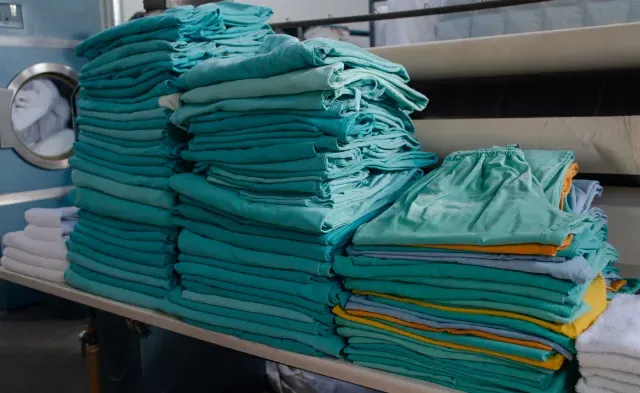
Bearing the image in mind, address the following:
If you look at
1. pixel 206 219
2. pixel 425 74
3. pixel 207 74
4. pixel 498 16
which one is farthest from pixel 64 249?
pixel 498 16

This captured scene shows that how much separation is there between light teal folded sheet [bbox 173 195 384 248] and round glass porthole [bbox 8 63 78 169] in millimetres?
1575

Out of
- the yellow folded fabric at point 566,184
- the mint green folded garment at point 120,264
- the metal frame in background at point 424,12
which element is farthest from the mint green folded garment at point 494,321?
the metal frame in background at point 424,12

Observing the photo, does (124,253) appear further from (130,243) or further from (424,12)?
(424,12)

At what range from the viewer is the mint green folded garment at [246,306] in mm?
1032

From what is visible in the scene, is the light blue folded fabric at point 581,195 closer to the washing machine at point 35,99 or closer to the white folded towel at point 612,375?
the white folded towel at point 612,375

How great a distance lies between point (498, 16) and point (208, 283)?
1377mm

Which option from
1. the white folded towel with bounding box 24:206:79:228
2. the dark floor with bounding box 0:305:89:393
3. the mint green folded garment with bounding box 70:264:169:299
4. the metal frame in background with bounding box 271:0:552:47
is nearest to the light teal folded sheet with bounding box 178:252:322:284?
the mint green folded garment with bounding box 70:264:169:299

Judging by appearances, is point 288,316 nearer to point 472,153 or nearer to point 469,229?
point 469,229

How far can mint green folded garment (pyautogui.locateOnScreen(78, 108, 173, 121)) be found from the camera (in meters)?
1.22

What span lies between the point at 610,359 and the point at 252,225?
2.07 ft

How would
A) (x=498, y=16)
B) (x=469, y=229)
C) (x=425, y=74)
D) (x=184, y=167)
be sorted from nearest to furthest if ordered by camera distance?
(x=469, y=229) → (x=184, y=167) → (x=425, y=74) → (x=498, y=16)

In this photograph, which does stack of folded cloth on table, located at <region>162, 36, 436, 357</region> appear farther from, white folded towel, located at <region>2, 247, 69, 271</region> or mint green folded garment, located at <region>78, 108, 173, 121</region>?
white folded towel, located at <region>2, 247, 69, 271</region>

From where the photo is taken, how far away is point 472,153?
1159mm

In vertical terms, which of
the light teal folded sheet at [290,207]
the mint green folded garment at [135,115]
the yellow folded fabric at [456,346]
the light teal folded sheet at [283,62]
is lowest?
the yellow folded fabric at [456,346]
